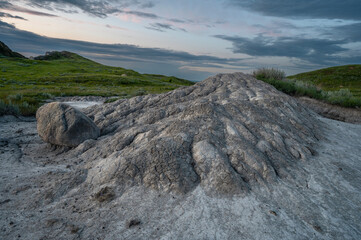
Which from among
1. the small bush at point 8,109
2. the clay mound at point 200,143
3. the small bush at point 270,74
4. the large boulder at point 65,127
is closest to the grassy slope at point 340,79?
the small bush at point 270,74

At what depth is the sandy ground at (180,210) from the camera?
4.32 m

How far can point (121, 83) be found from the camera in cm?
4206

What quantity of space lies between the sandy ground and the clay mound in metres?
0.37

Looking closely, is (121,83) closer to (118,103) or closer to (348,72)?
(118,103)

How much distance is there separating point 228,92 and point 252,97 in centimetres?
115

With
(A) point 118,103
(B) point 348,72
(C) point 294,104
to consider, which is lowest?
(A) point 118,103

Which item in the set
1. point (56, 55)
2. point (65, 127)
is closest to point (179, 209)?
point (65, 127)

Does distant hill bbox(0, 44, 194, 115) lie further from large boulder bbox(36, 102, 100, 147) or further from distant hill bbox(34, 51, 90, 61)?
large boulder bbox(36, 102, 100, 147)

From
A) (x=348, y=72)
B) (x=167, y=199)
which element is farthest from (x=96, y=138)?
(x=348, y=72)

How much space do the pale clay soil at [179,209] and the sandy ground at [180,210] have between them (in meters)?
0.02

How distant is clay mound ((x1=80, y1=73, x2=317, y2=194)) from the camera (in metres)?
5.66

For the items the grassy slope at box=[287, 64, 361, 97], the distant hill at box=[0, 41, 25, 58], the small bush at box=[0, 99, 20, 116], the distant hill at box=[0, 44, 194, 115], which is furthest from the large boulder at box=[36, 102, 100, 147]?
the distant hill at box=[0, 41, 25, 58]

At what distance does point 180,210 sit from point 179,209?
4cm

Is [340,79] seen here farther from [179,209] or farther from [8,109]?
[8,109]
